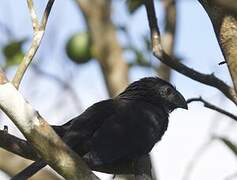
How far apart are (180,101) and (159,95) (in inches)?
3.5

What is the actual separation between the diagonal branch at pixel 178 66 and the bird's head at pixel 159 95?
28 cm

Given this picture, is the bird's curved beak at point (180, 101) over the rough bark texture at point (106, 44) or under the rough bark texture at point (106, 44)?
over

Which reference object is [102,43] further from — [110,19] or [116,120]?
[116,120]

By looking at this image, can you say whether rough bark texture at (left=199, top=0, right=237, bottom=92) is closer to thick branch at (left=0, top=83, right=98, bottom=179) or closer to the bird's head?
thick branch at (left=0, top=83, right=98, bottom=179)

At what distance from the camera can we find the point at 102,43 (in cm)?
467

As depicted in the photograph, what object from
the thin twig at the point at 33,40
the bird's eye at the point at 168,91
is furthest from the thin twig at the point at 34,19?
the bird's eye at the point at 168,91

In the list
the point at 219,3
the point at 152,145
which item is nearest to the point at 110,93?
the point at 152,145

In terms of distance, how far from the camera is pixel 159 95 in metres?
3.00

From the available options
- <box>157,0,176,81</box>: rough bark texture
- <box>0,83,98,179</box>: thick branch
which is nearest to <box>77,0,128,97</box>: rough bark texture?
<box>157,0,176,81</box>: rough bark texture

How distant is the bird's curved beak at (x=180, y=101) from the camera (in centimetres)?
296

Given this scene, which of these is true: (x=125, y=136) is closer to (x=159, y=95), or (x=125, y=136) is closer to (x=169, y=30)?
(x=159, y=95)

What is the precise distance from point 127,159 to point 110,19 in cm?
229

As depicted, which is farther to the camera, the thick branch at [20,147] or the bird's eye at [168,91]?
the bird's eye at [168,91]

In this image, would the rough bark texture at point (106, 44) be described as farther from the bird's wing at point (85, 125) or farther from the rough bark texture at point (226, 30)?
the rough bark texture at point (226, 30)
